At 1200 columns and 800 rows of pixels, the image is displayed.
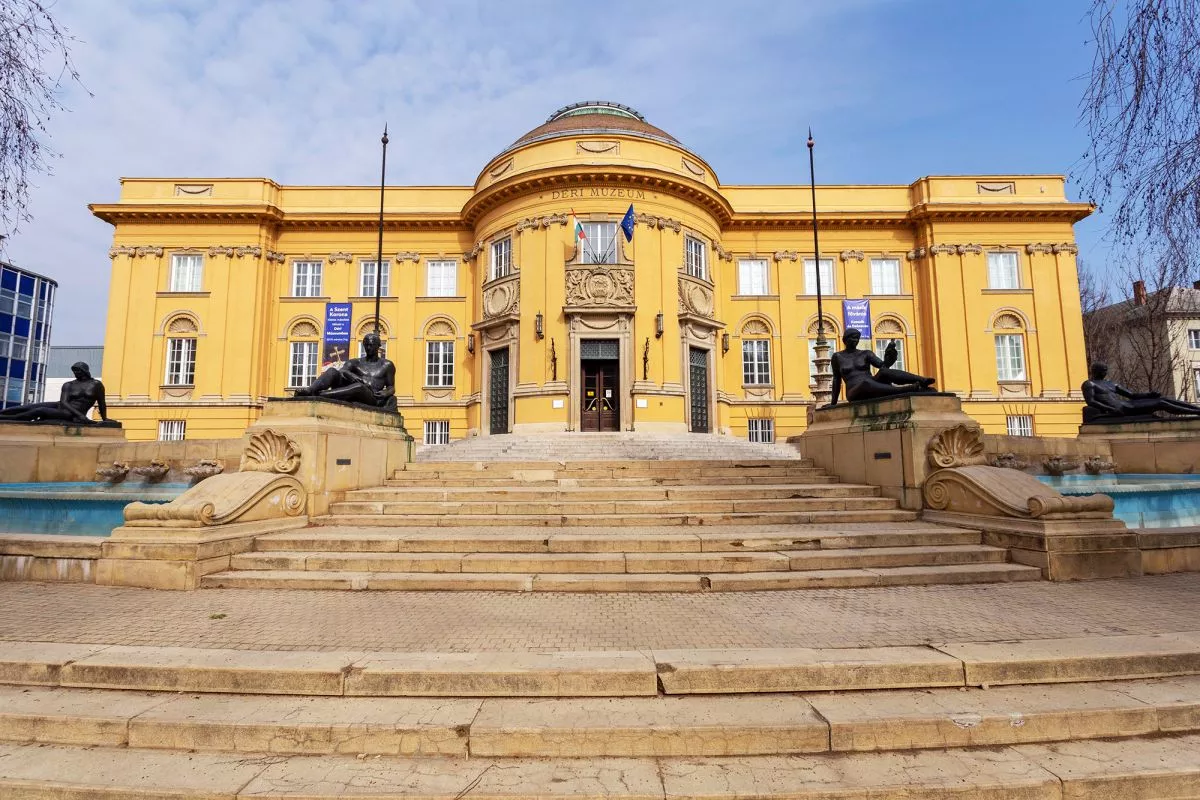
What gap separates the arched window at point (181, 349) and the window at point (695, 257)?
22.9m

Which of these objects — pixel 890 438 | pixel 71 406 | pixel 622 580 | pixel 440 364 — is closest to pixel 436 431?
pixel 440 364

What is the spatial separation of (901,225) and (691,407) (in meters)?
15.0

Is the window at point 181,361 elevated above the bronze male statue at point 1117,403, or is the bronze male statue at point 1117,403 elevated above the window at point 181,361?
the window at point 181,361

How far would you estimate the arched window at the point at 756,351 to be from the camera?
2742 cm

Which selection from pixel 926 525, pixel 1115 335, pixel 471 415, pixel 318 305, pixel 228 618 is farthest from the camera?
pixel 1115 335

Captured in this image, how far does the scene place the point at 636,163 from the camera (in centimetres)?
2364

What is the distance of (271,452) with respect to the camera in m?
8.38

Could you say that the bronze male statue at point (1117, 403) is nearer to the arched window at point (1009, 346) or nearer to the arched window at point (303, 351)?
the arched window at point (1009, 346)

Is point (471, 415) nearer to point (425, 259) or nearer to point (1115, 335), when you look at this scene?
point (425, 259)

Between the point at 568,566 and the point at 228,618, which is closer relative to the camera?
the point at 228,618

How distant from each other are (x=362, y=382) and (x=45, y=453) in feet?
24.4

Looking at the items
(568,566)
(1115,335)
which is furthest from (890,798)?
(1115,335)

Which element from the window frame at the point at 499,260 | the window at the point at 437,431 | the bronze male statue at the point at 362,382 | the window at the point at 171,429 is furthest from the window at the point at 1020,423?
the window at the point at 171,429

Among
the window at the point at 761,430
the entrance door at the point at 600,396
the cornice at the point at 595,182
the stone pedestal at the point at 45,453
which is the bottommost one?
the stone pedestal at the point at 45,453
